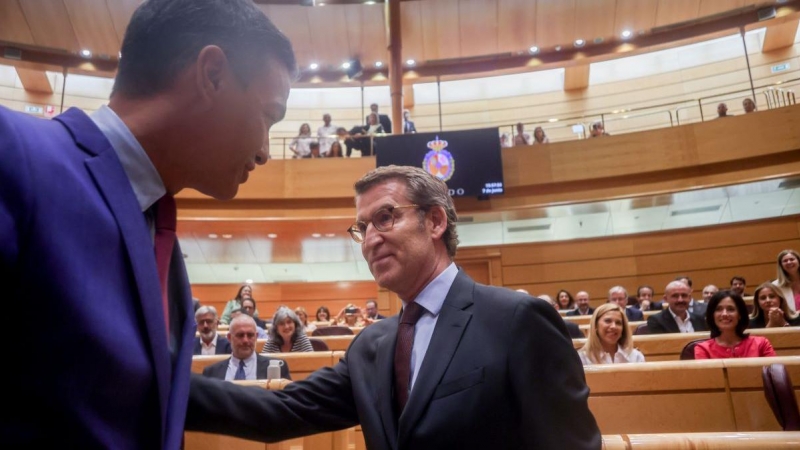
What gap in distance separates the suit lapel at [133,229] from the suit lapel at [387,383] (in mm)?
693

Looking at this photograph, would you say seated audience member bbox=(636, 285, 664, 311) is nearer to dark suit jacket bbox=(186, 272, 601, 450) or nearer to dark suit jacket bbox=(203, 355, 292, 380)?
dark suit jacket bbox=(203, 355, 292, 380)

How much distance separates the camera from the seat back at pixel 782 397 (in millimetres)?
1817

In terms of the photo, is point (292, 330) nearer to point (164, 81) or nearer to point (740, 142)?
point (164, 81)

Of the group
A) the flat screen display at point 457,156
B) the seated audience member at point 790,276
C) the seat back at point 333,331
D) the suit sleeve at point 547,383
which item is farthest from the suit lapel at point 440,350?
the flat screen display at point 457,156

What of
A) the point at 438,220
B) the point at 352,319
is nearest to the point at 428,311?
the point at 438,220

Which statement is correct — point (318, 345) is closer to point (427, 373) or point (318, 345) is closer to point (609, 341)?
point (609, 341)

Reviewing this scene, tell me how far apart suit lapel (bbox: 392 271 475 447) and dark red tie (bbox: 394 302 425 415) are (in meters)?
0.07

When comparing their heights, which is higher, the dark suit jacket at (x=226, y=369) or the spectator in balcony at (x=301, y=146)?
the spectator in balcony at (x=301, y=146)

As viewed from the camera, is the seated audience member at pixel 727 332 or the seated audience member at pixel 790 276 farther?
the seated audience member at pixel 790 276

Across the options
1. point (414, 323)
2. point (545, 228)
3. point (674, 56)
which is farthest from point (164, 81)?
point (674, 56)

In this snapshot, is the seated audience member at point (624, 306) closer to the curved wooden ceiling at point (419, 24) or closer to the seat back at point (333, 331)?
the seat back at point (333, 331)

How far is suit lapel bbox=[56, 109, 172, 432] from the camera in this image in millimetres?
600

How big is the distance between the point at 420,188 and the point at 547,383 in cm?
65

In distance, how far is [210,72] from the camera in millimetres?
754
